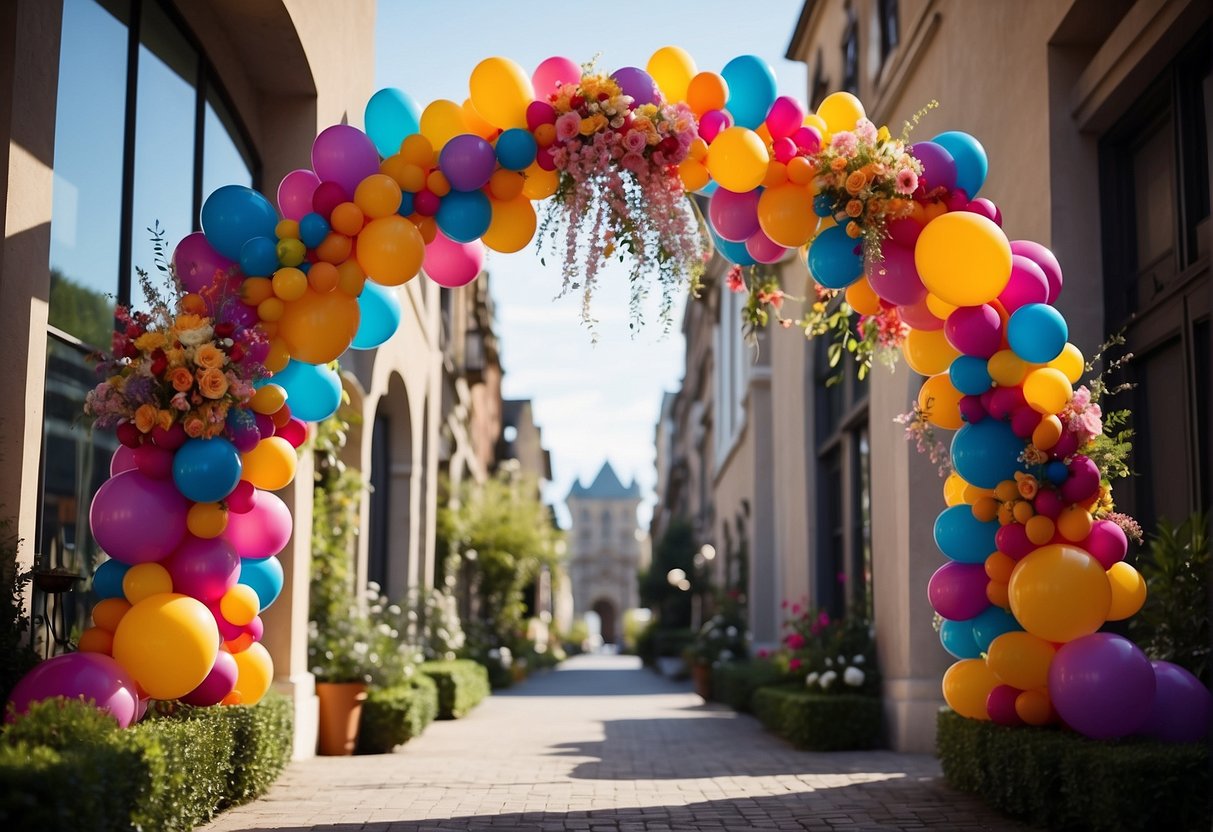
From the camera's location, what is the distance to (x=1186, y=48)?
7.89 metres

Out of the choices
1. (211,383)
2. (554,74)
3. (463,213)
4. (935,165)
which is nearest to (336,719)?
(211,383)

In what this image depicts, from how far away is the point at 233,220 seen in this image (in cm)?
743

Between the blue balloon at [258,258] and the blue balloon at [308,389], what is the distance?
713 millimetres

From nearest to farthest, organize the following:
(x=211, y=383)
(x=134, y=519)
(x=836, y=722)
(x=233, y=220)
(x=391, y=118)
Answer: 1. (x=134, y=519)
2. (x=211, y=383)
3. (x=233, y=220)
4. (x=391, y=118)
5. (x=836, y=722)

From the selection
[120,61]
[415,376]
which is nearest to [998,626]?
[120,61]

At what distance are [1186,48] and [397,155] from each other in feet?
16.3

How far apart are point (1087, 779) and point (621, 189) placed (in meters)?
4.17

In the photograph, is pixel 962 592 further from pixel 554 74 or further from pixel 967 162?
pixel 554 74

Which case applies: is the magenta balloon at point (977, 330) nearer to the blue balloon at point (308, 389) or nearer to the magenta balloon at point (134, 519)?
the blue balloon at point (308, 389)

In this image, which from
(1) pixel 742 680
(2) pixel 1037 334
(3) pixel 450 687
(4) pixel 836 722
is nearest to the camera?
(2) pixel 1037 334

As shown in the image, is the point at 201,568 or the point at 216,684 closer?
the point at 201,568

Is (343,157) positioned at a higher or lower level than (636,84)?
lower

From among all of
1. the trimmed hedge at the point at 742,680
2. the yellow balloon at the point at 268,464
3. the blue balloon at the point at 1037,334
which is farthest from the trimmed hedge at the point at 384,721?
the blue balloon at the point at 1037,334

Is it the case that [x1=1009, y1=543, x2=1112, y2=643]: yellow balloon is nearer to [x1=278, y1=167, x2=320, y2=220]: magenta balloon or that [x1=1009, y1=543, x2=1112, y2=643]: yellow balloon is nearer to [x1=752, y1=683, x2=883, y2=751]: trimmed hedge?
[x1=278, y1=167, x2=320, y2=220]: magenta balloon
